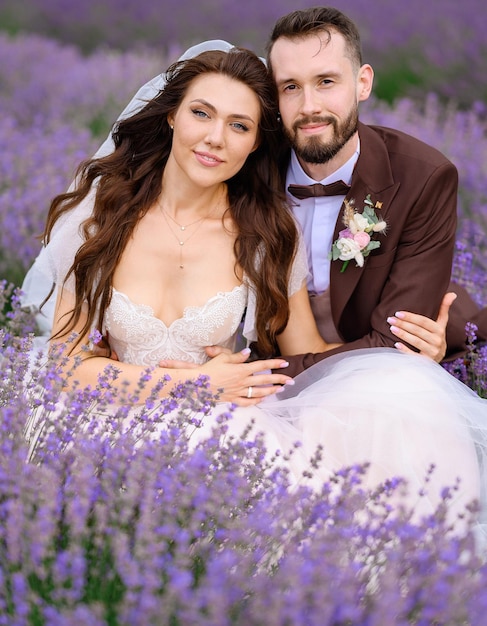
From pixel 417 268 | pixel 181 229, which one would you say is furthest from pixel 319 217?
pixel 181 229

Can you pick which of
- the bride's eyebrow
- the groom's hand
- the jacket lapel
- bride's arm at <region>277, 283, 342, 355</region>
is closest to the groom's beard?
the jacket lapel

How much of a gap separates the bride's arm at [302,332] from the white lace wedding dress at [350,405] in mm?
163

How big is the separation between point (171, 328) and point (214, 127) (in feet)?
2.10

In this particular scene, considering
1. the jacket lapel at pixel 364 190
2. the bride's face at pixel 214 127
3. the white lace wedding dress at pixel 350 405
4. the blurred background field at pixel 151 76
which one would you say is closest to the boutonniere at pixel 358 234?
the jacket lapel at pixel 364 190

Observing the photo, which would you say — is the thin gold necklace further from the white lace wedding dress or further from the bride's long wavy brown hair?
the white lace wedding dress

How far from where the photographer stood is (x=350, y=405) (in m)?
2.37

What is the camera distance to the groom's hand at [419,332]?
270 cm

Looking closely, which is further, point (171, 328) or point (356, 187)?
point (356, 187)

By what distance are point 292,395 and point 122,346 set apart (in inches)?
22.8

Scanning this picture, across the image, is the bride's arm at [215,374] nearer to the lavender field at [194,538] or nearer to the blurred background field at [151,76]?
the lavender field at [194,538]

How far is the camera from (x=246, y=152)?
2.66 metres

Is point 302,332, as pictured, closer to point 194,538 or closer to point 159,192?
point 159,192

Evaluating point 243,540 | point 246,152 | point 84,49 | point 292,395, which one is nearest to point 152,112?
point 246,152

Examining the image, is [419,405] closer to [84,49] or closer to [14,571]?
[14,571]
